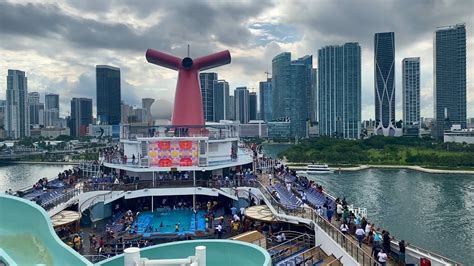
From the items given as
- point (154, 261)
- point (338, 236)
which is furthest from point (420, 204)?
point (154, 261)

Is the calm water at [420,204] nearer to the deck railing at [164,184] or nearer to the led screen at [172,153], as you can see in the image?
the deck railing at [164,184]

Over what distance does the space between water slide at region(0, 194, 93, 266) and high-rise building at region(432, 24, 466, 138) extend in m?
134

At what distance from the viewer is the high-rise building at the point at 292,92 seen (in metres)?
149

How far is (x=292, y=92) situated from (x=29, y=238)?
150 meters

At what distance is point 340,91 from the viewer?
140125mm

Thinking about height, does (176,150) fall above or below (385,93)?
below

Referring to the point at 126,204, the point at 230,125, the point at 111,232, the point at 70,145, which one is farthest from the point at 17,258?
the point at 70,145

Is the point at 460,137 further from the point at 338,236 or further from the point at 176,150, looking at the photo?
the point at 338,236

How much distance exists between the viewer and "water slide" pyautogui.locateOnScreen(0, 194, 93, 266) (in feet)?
20.4

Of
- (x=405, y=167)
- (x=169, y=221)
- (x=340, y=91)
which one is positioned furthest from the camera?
(x=340, y=91)

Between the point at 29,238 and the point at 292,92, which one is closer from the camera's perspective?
the point at 29,238

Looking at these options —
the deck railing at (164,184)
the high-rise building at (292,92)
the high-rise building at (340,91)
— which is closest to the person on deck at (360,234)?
the deck railing at (164,184)

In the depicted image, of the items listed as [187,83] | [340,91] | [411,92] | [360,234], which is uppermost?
[411,92]

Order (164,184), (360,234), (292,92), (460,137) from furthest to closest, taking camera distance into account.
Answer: (292,92)
(460,137)
(164,184)
(360,234)
